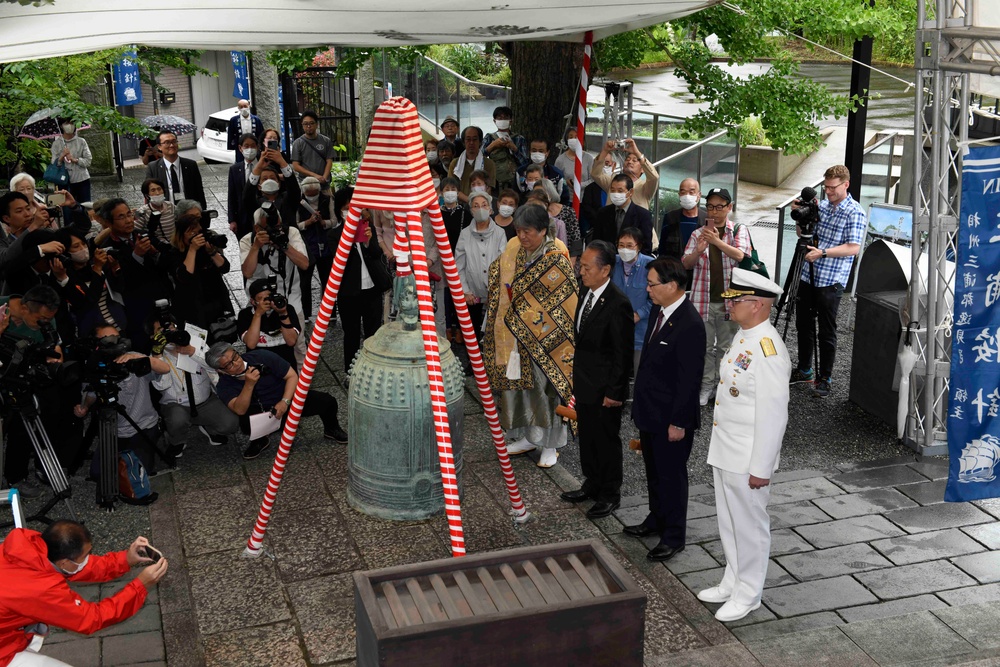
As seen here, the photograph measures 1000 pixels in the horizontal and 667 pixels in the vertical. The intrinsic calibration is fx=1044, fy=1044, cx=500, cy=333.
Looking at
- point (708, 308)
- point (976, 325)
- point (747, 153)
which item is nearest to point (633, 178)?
point (708, 308)

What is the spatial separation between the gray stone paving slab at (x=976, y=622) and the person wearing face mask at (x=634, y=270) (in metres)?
2.75

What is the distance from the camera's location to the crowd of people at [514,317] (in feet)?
19.3

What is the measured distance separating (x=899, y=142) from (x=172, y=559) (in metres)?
14.5

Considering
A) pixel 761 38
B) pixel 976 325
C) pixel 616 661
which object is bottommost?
pixel 616 661

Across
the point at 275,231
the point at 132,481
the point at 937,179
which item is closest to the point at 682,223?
the point at 937,179

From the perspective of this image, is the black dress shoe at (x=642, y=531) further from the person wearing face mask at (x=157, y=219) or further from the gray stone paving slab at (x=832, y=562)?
the person wearing face mask at (x=157, y=219)

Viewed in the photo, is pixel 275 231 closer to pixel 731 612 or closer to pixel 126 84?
pixel 731 612

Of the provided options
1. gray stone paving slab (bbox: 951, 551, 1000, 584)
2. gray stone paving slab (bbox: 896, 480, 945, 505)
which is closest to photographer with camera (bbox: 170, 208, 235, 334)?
gray stone paving slab (bbox: 896, 480, 945, 505)

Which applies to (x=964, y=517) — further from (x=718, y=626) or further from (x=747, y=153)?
(x=747, y=153)

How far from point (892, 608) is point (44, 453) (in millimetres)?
5351

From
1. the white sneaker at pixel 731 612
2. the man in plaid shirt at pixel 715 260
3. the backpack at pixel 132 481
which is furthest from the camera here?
the man in plaid shirt at pixel 715 260

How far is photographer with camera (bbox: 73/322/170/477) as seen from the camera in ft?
22.4

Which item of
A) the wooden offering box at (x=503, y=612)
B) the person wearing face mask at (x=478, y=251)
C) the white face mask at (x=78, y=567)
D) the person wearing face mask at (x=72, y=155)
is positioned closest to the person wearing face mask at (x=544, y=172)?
the person wearing face mask at (x=478, y=251)

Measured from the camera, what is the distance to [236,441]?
8109 millimetres
